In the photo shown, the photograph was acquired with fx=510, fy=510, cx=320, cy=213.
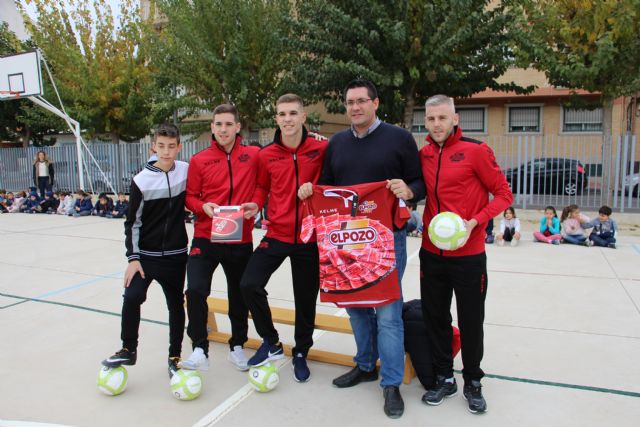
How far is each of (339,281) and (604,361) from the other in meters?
2.46

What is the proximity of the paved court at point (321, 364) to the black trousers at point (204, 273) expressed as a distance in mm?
415

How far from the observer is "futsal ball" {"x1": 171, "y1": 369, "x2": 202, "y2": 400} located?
3609mm

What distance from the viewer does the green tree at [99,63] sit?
20.1 m

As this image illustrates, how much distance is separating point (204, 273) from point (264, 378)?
3.00 ft

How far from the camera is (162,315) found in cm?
556

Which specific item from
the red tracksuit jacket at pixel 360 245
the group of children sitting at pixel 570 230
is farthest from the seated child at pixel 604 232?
the red tracksuit jacket at pixel 360 245

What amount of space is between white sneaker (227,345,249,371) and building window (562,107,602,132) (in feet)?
82.3

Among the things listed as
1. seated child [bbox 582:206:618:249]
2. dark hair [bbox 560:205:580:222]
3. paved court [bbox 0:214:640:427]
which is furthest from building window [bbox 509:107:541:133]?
paved court [bbox 0:214:640:427]

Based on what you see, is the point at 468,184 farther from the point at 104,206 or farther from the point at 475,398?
the point at 104,206

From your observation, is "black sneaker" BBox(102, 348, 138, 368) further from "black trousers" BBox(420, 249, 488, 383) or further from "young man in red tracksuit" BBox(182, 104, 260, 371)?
"black trousers" BBox(420, 249, 488, 383)

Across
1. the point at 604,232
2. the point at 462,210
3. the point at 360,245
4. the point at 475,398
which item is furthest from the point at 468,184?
the point at 604,232

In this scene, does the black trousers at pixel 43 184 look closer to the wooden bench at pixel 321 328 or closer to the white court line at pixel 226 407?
the wooden bench at pixel 321 328

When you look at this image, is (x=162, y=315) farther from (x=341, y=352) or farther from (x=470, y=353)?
(x=470, y=353)

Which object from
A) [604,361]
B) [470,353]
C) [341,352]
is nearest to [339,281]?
[470,353]
